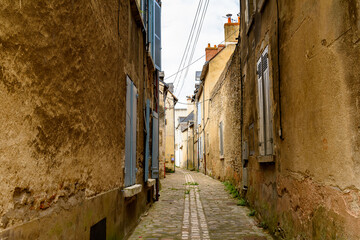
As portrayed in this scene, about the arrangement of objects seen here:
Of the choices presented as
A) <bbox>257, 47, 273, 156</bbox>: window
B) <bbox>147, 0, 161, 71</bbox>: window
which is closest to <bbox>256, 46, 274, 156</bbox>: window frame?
<bbox>257, 47, 273, 156</bbox>: window

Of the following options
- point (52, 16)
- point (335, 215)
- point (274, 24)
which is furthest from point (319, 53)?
point (52, 16)

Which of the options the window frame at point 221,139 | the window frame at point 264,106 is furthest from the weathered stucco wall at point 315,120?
the window frame at point 221,139

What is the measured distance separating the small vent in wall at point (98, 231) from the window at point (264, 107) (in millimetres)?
2874

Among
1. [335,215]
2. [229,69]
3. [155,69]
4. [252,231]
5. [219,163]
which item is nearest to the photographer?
[335,215]

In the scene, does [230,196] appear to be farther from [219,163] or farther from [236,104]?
[219,163]

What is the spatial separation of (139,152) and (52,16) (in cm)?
440

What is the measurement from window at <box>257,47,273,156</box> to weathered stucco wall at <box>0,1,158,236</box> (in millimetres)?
2480

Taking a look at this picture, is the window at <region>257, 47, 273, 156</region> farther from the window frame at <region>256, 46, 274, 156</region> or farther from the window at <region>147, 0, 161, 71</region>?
the window at <region>147, 0, 161, 71</region>

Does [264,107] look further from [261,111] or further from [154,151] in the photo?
[154,151]

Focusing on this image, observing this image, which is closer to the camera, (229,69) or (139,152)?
(139,152)

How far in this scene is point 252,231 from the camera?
216 inches

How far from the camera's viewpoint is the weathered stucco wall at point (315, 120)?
2.56 meters

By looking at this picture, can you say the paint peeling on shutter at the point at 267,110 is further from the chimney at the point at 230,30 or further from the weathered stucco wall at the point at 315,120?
the chimney at the point at 230,30

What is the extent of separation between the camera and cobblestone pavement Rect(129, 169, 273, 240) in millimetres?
5230
